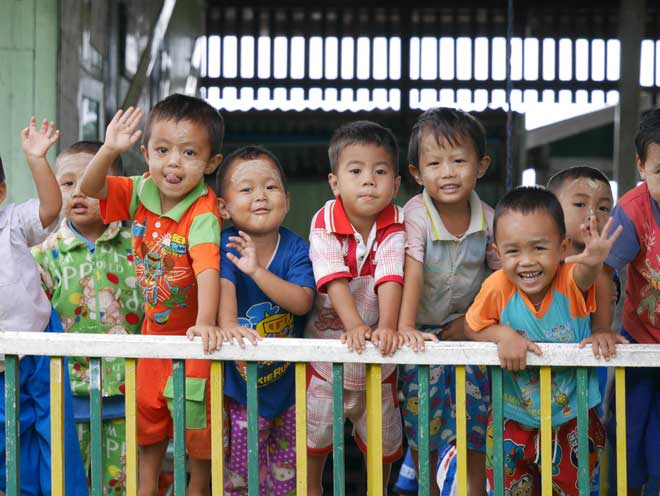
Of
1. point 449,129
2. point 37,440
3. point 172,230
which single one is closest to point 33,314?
point 37,440

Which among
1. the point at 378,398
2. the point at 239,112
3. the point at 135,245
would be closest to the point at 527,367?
the point at 378,398

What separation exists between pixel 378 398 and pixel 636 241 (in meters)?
1.02

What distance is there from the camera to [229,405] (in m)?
3.10

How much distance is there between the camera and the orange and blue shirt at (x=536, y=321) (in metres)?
2.79

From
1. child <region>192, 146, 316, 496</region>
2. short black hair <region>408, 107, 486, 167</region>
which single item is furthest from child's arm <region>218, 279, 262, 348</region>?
short black hair <region>408, 107, 486, 167</region>

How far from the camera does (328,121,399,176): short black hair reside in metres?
3.05

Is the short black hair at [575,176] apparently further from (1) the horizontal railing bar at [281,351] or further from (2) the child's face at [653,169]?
(1) the horizontal railing bar at [281,351]

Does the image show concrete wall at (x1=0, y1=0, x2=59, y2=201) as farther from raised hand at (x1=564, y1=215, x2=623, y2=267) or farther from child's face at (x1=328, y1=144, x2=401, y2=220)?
raised hand at (x1=564, y1=215, x2=623, y2=267)

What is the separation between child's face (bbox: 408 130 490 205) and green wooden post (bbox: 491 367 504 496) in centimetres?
72

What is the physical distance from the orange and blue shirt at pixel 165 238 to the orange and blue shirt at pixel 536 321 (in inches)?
33.7

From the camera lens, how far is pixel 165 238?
296 centimetres

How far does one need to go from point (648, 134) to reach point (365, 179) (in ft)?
2.94

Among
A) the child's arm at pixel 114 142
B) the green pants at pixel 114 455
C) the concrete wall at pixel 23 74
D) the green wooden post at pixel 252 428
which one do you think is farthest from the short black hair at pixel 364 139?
the concrete wall at pixel 23 74

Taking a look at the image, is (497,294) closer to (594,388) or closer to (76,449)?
(594,388)
